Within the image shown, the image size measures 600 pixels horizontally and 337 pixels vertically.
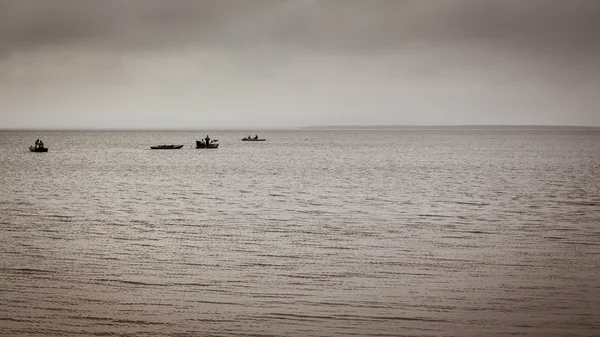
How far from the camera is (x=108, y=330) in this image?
13.8 metres

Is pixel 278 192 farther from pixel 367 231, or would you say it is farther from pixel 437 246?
pixel 437 246

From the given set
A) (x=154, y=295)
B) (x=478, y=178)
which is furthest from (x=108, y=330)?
(x=478, y=178)

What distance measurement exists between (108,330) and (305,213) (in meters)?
19.9

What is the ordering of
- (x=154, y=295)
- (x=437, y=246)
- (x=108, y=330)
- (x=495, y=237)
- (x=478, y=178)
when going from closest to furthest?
1. (x=108, y=330)
2. (x=154, y=295)
3. (x=437, y=246)
4. (x=495, y=237)
5. (x=478, y=178)

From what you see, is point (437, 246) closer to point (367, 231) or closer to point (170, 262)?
point (367, 231)

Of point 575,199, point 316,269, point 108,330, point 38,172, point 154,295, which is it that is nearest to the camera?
point 108,330

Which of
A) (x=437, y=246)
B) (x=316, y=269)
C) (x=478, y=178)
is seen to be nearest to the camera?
(x=316, y=269)

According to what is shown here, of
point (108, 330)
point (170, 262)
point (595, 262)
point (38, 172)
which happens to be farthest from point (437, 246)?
point (38, 172)

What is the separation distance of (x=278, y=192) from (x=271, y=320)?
99.8ft

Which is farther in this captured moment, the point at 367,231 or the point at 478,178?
the point at 478,178

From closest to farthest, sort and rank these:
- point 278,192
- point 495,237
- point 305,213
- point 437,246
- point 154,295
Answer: point 154,295 → point 437,246 → point 495,237 → point 305,213 → point 278,192

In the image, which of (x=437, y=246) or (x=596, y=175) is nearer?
(x=437, y=246)

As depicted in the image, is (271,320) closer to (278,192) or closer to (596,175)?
(278,192)

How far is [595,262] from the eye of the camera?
67.1 feet
